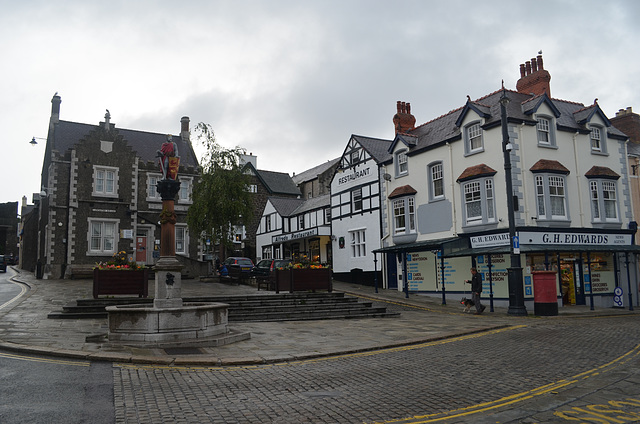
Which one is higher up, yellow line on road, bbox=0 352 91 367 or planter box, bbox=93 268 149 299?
planter box, bbox=93 268 149 299

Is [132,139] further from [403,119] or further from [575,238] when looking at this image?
[575,238]

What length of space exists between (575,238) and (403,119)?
12903mm

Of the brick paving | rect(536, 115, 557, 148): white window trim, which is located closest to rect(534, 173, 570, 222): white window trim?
rect(536, 115, 557, 148): white window trim

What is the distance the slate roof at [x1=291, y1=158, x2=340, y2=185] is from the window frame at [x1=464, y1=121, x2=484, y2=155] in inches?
971

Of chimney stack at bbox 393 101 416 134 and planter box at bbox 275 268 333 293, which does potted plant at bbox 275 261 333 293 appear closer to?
planter box at bbox 275 268 333 293

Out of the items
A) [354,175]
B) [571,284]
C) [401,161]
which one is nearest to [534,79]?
[401,161]

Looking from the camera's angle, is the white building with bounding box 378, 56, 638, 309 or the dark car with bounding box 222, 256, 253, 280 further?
the dark car with bounding box 222, 256, 253, 280

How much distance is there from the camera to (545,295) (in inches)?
723

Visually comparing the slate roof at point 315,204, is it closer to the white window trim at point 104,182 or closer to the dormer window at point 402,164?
the dormer window at point 402,164

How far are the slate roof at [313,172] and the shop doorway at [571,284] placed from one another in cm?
2833

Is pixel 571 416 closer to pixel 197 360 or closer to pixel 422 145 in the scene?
pixel 197 360

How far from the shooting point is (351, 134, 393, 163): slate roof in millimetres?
30819

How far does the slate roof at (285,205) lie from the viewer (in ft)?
140

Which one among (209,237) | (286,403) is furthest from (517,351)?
(209,237)
